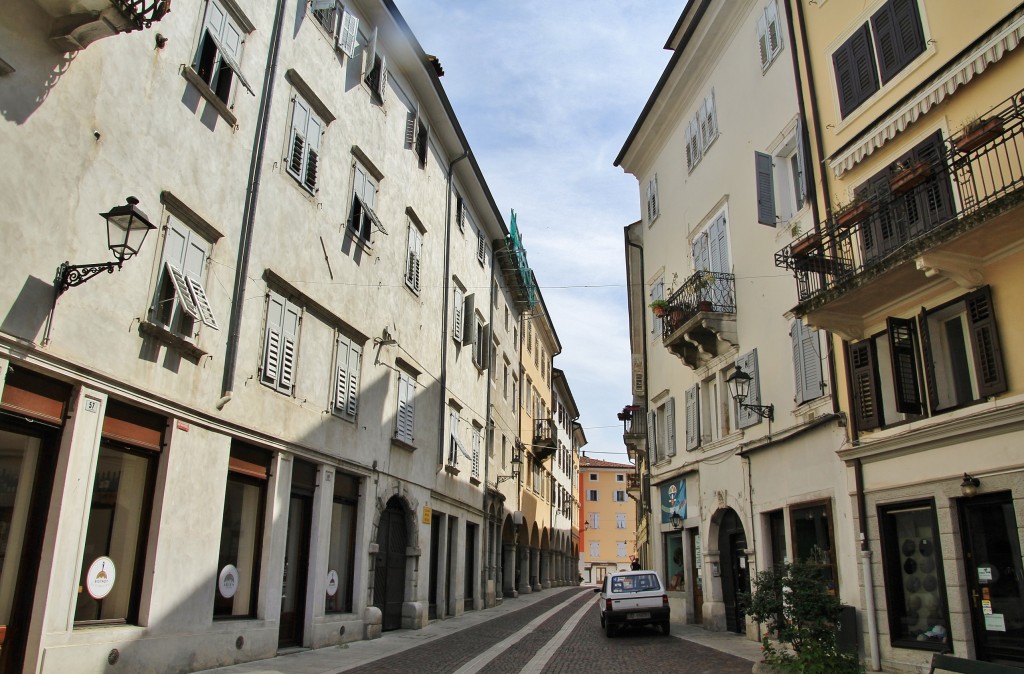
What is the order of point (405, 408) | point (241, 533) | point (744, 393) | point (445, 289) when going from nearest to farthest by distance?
point (241, 533)
point (744, 393)
point (405, 408)
point (445, 289)

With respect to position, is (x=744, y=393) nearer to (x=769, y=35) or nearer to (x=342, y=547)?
(x=769, y=35)

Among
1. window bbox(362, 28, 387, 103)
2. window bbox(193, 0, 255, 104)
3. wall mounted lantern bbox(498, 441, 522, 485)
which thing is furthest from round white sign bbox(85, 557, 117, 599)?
wall mounted lantern bbox(498, 441, 522, 485)

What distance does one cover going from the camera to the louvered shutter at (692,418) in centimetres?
2031

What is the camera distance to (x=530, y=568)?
43938mm

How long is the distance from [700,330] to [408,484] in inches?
329

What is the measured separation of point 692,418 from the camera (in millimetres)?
20656

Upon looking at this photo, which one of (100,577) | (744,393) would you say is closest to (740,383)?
(744,393)

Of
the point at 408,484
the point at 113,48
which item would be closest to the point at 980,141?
the point at 113,48

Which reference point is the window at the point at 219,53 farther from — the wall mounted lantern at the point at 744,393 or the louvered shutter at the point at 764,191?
the wall mounted lantern at the point at 744,393

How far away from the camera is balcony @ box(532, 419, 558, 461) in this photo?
140 ft

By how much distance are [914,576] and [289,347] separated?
1093 cm

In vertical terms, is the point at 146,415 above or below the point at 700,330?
below

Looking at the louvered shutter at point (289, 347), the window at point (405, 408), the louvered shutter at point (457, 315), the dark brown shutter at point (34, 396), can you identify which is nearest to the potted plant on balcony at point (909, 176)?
the louvered shutter at point (289, 347)

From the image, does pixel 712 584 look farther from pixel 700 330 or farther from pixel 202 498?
pixel 202 498
